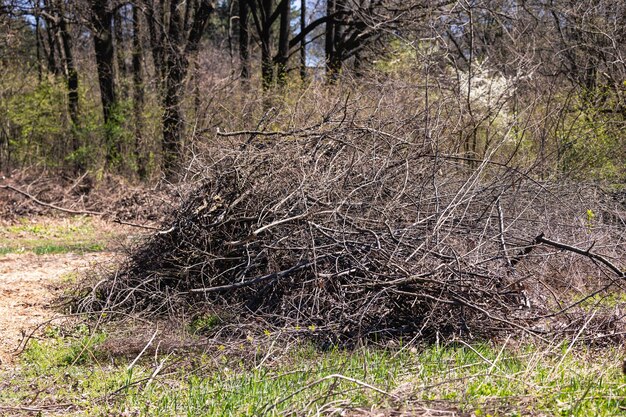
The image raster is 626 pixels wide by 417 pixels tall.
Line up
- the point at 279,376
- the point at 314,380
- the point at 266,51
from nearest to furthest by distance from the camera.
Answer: the point at 314,380 → the point at 279,376 → the point at 266,51

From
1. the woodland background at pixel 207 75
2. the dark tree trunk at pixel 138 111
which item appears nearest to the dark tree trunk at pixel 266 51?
the woodland background at pixel 207 75

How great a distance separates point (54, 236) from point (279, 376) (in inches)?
464

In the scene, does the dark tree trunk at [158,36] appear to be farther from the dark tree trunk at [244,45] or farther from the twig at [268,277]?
the twig at [268,277]

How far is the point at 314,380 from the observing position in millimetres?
4742

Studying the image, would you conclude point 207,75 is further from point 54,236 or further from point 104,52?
point 54,236

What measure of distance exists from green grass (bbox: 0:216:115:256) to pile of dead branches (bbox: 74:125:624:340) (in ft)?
15.9

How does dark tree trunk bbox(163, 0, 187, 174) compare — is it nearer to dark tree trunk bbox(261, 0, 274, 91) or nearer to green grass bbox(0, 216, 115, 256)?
dark tree trunk bbox(261, 0, 274, 91)

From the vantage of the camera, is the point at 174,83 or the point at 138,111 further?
the point at 138,111

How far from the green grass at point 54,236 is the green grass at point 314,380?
6426mm

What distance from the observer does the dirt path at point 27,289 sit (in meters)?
6.97

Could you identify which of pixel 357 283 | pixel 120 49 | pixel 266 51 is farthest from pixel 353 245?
pixel 120 49

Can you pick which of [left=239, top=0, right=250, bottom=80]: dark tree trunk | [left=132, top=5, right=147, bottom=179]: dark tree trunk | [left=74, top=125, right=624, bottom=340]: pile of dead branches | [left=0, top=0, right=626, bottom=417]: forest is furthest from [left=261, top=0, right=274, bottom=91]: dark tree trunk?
[left=74, top=125, right=624, bottom=340]: pile of dead branches

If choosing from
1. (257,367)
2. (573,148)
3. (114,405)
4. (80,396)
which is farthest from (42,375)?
(573,148)

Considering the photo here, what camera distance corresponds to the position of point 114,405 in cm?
458
